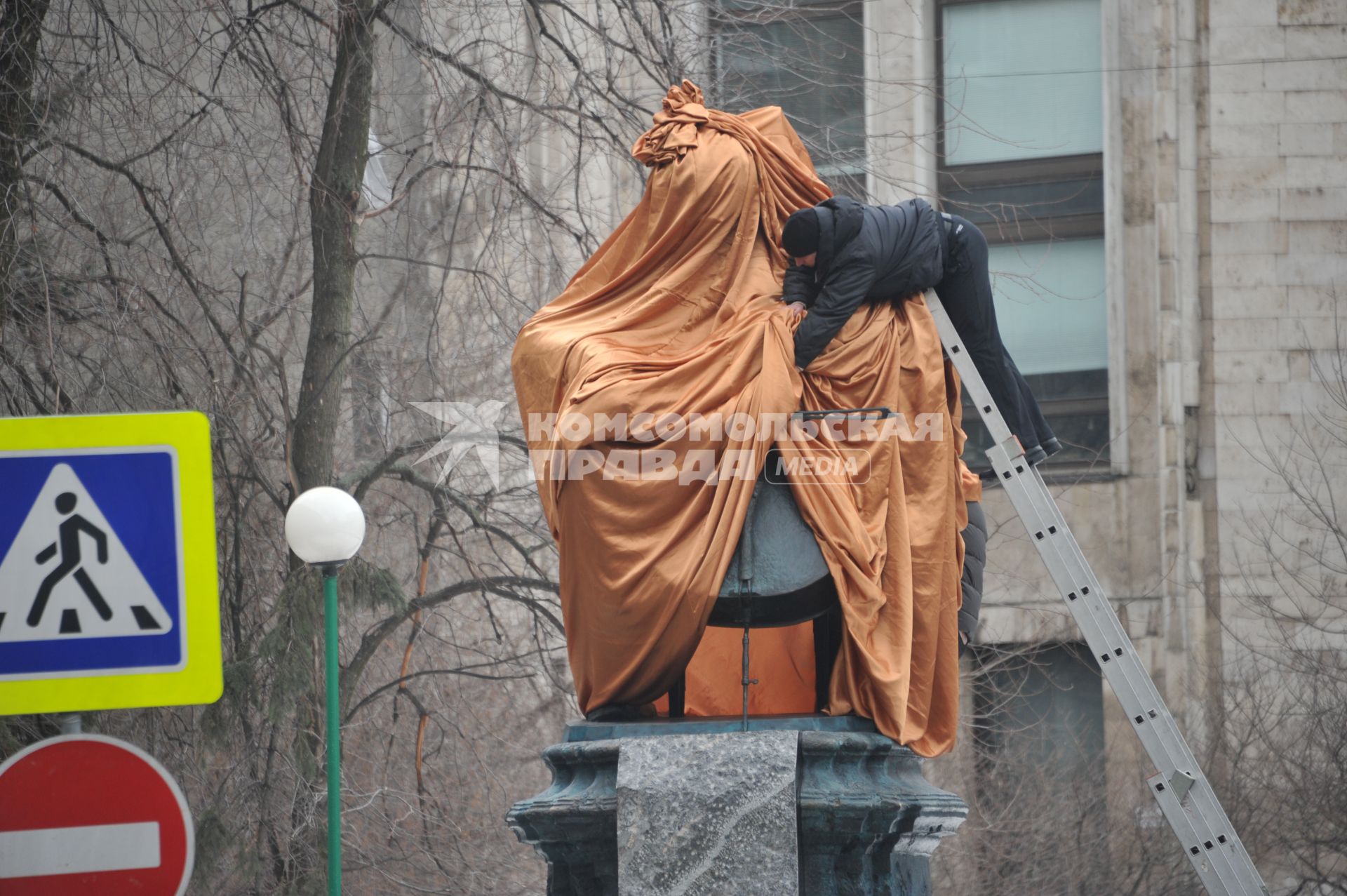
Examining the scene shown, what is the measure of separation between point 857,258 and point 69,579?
3.08 metres

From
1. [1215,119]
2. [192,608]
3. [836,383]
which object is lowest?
[192,608]

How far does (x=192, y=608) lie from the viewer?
5.14 meters

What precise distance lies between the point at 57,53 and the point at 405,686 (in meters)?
4.84

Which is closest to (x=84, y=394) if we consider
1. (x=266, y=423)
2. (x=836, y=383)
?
(x=266, y=423)

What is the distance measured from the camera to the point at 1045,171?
20.3 metres

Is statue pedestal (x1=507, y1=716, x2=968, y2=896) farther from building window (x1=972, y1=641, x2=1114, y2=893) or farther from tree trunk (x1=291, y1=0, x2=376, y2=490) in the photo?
building window (x1=972, y1=641, x2=1114, y2=893)

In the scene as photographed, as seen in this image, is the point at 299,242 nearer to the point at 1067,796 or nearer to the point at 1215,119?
the point at 1067,796

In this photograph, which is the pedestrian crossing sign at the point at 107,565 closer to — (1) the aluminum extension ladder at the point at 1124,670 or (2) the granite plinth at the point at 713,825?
(2) the granite plinth at the point at 713,825

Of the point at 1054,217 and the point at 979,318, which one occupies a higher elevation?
the point at 1054,217

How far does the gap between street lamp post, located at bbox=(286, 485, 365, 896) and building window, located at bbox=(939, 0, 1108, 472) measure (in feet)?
36.0

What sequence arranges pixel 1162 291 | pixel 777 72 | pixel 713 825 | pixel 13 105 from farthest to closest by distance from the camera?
pixel 1162 291
pixel 777 72
pixel 13 105
pixel 713 825

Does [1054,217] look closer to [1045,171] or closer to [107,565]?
[1045,171]

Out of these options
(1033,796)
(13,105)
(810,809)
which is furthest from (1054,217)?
(810,809)

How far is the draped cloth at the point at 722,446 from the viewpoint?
22.9ft
